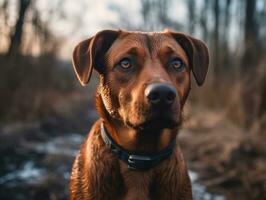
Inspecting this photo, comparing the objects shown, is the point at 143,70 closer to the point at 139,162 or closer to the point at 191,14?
the point at 139,162

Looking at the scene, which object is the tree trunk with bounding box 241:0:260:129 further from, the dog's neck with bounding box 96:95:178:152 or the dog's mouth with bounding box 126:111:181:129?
the dog's mouth with bounding box 126:111:181:129

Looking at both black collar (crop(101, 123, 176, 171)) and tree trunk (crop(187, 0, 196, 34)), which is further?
tree trunk (crop(187, 0, 196, 34))

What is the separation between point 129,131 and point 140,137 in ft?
0.33

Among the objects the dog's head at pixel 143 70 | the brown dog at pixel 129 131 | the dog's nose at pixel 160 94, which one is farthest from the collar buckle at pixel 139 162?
the dog's nose at pixel 160 94

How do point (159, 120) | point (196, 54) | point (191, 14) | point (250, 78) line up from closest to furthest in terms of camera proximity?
point (159, 120) < point (196, 54) < point (250, 78) < point (191, 14)

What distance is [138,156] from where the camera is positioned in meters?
3.98

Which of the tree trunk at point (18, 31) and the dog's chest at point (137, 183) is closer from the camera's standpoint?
the dog's chest at point (137, 183)

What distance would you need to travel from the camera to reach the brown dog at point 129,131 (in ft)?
12.8

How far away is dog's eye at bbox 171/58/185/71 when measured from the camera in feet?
13.2

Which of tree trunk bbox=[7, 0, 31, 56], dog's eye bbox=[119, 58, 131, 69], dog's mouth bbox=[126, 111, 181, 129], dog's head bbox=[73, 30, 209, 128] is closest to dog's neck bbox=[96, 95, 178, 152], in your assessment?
dog's head bbox=[73, 30, 209, 128]

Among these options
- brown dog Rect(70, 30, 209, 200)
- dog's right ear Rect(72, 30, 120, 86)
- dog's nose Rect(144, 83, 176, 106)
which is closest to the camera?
dog's nose Rect(144, 83, 176, 106)

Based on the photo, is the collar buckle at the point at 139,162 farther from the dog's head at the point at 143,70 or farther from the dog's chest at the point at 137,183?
the dog's head at the point at 143,70

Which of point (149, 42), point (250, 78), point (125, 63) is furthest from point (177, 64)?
point (250, 78)

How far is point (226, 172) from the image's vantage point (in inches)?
315
